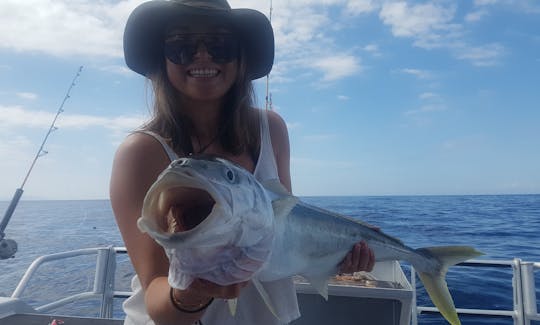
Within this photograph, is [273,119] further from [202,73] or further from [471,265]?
[471,265]

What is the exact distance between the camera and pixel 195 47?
225 centimetres

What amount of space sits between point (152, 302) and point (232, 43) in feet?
4.82

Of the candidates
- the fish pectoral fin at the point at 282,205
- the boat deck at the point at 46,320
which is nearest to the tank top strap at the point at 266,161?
the fish pectoral fin at the point at 282,205

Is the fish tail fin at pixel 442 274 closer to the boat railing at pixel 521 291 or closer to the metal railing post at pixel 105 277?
the boat railing at pixel 521 291

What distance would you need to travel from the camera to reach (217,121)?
101 inches

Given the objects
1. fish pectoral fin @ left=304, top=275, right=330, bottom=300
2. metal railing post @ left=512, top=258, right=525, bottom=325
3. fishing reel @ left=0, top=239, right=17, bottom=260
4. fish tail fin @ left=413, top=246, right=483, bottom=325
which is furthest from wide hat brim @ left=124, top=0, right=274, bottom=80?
metal railing post @ left=512, top=258, right=525, bottom=325

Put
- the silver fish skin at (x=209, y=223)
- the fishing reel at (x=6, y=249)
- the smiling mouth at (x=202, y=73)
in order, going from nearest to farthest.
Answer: the silver fish skin at (x=209, y=223) → the smiling mouth at (x=202, y=73) → the fishing reel at (x=6, y=249)

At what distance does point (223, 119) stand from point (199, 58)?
472 mm

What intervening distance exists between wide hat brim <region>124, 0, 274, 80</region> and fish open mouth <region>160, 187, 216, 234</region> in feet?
4.26

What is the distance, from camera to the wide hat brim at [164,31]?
2.29 m

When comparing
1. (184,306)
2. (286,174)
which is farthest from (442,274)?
(184,306)

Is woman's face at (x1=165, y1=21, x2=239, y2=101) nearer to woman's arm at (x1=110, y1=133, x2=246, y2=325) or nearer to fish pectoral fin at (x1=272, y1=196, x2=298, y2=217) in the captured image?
woman's arm at (x1=110, y1=133, x2=246, y2=325)

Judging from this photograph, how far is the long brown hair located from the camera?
2.24 metres

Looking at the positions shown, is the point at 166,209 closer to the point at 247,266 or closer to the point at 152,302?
the point at 247,266
